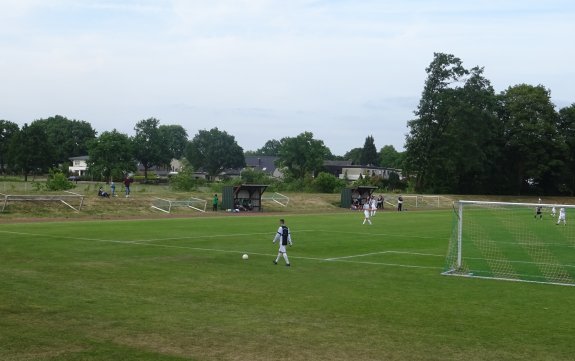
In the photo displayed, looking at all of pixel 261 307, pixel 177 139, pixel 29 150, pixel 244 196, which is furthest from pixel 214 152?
pixel 261 307

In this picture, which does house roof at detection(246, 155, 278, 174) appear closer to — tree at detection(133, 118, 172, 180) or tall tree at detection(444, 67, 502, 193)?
tree at detection(133, 118, 172, 180)

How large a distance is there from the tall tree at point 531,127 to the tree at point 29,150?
256 feet

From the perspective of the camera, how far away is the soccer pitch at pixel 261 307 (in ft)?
37.9

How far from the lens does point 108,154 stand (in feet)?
391

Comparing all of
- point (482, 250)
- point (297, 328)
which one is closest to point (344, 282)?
point (297, 328)

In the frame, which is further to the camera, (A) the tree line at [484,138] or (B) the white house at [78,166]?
(B) the white house at [78,166]

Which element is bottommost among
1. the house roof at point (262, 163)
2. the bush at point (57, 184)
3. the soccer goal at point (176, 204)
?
the soccer goal at point (176, 204)

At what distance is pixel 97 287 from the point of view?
17609mm

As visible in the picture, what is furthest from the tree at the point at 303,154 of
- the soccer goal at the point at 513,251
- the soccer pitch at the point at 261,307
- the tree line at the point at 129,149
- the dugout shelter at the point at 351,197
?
the soccer pitch at the point at 261,307

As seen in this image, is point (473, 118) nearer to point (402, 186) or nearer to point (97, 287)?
point (402, 186)

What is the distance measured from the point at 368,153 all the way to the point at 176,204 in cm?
14414

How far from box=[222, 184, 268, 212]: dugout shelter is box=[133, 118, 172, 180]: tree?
95.8 m

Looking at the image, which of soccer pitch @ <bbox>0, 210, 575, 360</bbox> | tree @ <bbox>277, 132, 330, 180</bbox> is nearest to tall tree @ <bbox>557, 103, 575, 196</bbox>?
tree @ <bbox>277, 132, 330, 180</bbox>

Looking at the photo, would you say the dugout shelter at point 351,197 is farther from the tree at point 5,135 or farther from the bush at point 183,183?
the tree at point 5,135
